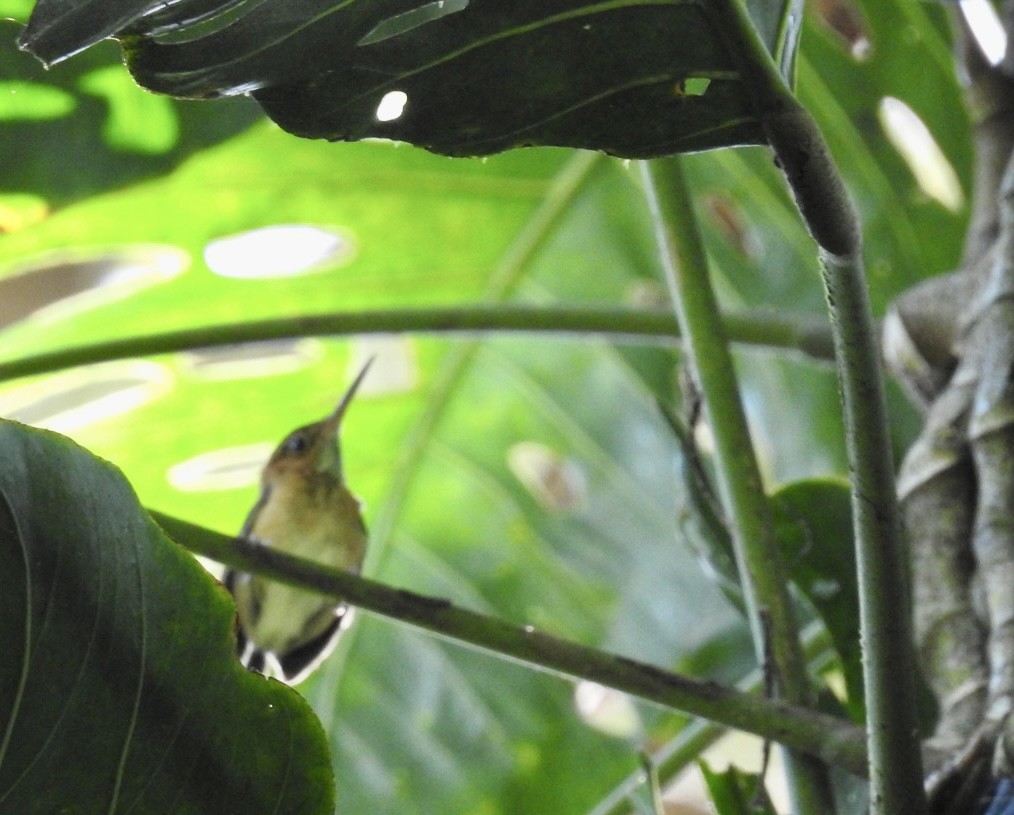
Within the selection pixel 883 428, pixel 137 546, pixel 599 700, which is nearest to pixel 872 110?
pixel 599 700

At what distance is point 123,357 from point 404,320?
0.97 ft

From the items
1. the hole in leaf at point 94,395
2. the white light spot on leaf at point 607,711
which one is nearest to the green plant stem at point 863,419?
the white light spot on leaf at point 607,711

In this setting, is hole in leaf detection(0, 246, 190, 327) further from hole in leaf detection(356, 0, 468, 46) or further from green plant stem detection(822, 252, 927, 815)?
green plant stem detection(822, 252, 927, 815)

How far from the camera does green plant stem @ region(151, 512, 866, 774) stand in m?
0.87

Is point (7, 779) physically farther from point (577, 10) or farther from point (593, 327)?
point (593, 327)

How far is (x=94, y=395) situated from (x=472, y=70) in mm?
1496

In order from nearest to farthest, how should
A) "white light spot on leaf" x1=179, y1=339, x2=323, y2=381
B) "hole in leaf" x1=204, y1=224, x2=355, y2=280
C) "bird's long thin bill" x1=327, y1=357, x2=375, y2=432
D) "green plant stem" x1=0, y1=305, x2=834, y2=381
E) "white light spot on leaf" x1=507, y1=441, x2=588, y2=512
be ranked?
"green plant stem" x1=0, y1=305, x2=834, y2=381, "bird's long thin bill" x1=327, y1=357, x2=375, y2=432, "hole in leaf" x1=204, y1=224, x2=355, y2=280, "white light spot on leaf" x1=179, y1=339, x2=323, y2=381, "white light spot on leaf" x1=507, y1=441, x2=588, y2=512

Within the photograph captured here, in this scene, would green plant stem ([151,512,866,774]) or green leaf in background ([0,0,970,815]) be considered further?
green leaf in background ([0,0,970,815])

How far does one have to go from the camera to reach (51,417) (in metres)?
2.05

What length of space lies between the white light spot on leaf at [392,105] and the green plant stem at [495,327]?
58cm

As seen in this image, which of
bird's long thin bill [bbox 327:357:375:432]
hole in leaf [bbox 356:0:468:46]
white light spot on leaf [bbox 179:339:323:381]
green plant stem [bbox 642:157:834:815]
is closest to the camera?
hole in leaf [bbox 356:0:468:46]

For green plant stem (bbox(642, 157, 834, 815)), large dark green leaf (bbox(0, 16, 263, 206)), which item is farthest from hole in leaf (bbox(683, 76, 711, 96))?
large dark green leaf (bbox(0, 16, 263, 206))

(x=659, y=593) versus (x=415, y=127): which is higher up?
(x=415, y=127)

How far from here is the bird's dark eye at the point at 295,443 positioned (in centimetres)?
210
